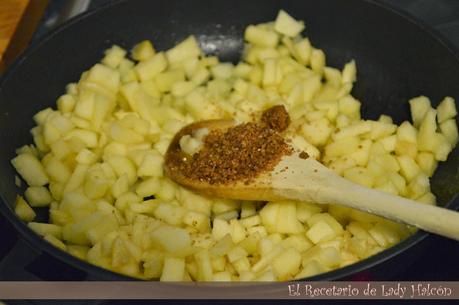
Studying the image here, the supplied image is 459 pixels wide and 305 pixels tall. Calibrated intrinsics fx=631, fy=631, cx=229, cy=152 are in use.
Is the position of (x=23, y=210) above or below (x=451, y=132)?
below

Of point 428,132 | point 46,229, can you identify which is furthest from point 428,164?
point 46,229

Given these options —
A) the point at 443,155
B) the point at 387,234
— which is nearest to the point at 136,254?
the point at 387,234

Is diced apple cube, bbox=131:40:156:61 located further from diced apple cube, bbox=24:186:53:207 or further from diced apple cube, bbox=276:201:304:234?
diced apple cube, bbox=276:201:304:234

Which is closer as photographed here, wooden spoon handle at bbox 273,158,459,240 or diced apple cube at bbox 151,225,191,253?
wooden spoon handle at bbox 273,158,459,240

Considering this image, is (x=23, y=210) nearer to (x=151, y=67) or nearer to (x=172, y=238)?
(x=172, y=238)

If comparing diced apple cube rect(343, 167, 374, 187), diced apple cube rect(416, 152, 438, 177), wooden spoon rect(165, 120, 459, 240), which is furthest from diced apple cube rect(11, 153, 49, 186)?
diced apple cube rect(416, 152, 438, 177)

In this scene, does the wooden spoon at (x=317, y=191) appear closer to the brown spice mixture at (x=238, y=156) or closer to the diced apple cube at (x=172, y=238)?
the brown spice mixture at (x=238, y=156)
